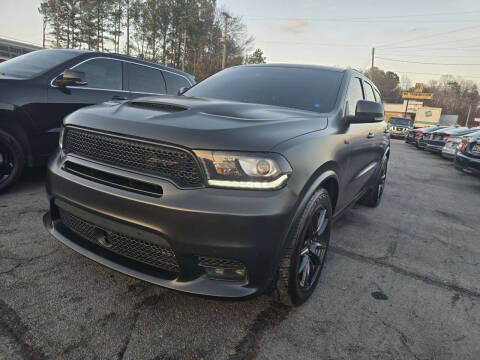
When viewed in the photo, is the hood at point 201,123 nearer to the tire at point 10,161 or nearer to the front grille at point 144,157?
the front grille at point 144,157

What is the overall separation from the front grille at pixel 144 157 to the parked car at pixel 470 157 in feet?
23.4

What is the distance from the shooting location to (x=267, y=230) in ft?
5.32

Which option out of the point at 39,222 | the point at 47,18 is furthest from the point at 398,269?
the point at 47,18

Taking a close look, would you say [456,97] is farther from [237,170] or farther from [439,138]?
[237,170]

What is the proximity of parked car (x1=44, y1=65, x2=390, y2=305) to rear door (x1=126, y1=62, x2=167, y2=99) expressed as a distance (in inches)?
116

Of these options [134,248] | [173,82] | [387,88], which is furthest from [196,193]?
[387,88]

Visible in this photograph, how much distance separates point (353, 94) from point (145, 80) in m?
3.38

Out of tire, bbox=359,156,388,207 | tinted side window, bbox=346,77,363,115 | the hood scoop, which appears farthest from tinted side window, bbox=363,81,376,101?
the hood scoop

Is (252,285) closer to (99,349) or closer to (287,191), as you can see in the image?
(287,191)

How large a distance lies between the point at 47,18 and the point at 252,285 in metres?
64.2

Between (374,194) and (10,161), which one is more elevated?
(10,161)

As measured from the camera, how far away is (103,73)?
14.9 ft

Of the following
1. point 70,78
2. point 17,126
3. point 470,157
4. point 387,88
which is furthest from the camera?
point 387,88

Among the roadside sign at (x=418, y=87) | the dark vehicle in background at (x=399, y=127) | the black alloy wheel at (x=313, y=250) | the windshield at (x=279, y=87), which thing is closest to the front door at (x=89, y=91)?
the windshield at (x=279, y=87)
